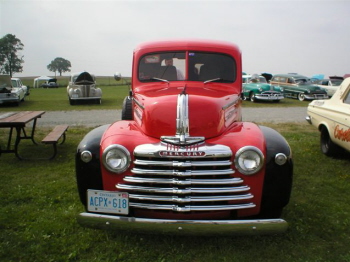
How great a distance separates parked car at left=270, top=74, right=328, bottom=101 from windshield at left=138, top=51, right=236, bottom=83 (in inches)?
675

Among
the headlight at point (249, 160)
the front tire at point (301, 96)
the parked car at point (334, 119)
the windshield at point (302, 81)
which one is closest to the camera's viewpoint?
the headlight at point (249, 160)

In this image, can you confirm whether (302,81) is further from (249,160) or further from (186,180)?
(186,180)

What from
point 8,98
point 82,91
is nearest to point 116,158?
point 82,91

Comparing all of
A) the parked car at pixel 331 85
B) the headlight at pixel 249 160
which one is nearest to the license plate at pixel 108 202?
the headlight at pixel 249 160

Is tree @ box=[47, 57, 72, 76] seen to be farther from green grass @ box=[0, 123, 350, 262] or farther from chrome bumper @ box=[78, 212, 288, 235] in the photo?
chrome bumper @ box=[78, 212, 288, 235]

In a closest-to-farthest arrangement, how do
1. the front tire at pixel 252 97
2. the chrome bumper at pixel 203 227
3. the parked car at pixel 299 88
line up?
the chrome bumper at pixel 203 227 < the front tire at pixel 252 97 < the parked car at pixel 299 88

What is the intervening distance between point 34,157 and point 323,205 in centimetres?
510

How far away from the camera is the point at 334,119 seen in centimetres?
553

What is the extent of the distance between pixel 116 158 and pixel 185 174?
0.66 metres

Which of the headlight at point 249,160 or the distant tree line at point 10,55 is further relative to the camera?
the distant tree line at point 10,55

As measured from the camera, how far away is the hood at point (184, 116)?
2996 mm

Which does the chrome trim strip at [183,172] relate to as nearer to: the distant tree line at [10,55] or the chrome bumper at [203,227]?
the chrome bumper at [203,227]

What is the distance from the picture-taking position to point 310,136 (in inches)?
326

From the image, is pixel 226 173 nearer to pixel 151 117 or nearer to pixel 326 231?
pixel 151 117
